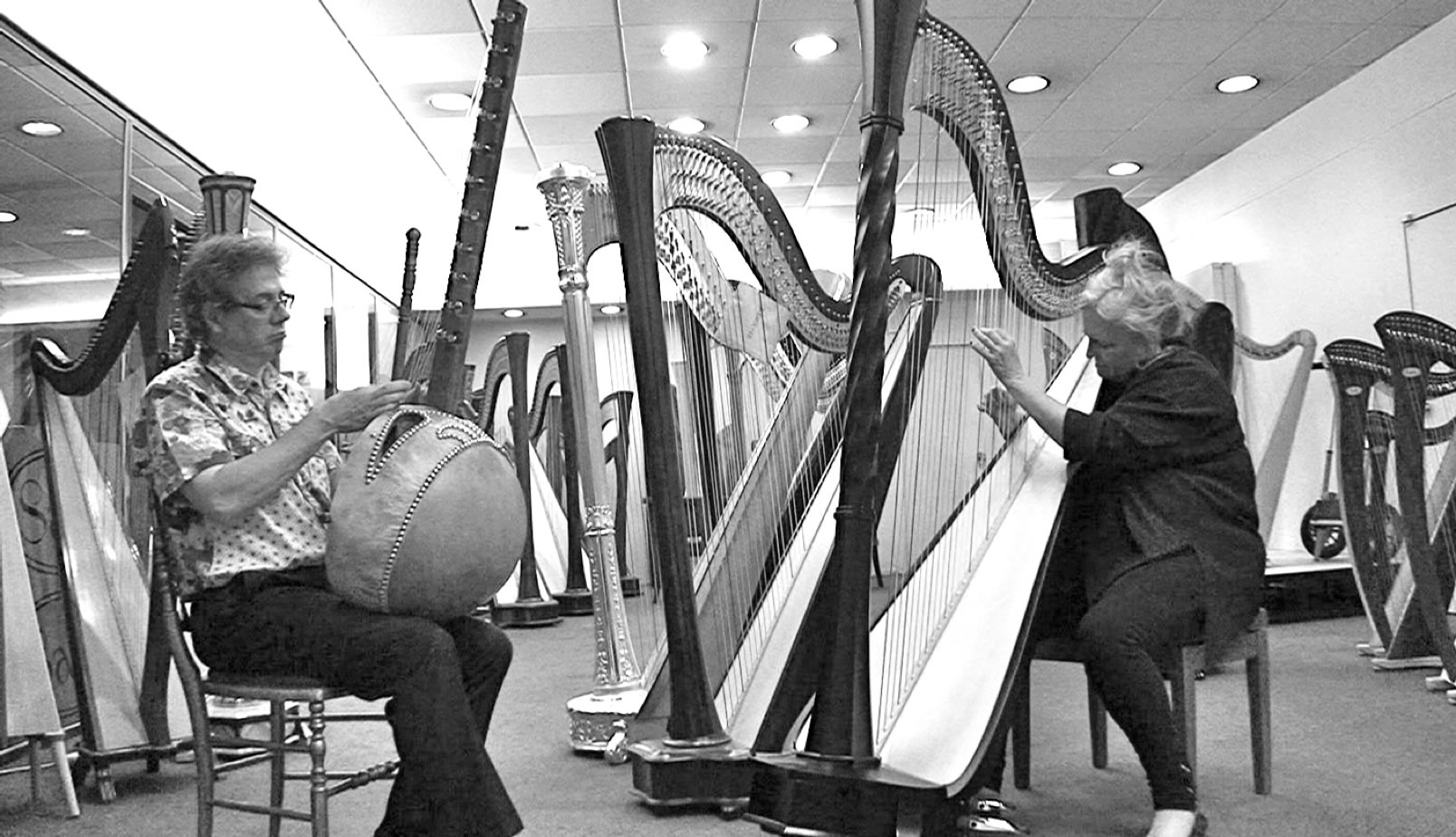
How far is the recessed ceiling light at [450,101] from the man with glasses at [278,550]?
172 inches

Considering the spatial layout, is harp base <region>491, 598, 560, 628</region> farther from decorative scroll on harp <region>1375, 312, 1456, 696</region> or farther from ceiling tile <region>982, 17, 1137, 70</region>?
decorative scroll on harp <region>1375, 312, 1456, 696</region>

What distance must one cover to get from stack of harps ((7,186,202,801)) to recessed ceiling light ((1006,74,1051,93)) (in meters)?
4.44

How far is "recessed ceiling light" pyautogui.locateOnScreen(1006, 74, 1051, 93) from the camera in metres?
6.12

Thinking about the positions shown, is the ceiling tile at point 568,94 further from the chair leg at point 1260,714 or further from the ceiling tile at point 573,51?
the chair leg at point 1260,714

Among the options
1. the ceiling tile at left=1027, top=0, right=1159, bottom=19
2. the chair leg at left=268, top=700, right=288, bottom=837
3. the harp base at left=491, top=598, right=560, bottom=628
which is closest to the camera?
the chair leg at left=268, top=700, right=288, bottom=837

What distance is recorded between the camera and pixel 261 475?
67.5 inches

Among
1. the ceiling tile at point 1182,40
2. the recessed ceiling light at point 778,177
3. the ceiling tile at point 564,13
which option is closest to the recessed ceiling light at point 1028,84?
the ceiling tile at point 1182,40

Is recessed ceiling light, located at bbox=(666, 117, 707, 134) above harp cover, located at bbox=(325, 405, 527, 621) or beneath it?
above

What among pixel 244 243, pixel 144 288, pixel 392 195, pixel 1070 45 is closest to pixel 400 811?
pixel 244 243

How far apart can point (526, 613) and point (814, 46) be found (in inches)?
126

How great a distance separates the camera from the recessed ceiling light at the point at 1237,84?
625 centimetres

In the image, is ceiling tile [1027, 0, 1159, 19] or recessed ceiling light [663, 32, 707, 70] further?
recessed ceiling light [663, 32, 707, 70]

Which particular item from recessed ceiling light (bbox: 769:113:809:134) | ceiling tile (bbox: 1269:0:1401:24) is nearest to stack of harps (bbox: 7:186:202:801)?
recessed ceiling light (bbox: 769:113:809:134)

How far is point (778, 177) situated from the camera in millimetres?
7809
